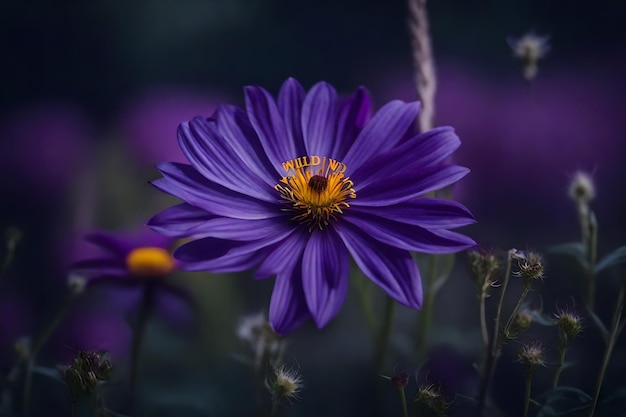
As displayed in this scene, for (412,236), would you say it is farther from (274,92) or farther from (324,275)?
(274,92)

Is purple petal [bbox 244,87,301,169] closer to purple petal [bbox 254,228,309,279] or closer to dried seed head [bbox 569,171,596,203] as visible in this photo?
purple petal [bbox 254,228,309,279]

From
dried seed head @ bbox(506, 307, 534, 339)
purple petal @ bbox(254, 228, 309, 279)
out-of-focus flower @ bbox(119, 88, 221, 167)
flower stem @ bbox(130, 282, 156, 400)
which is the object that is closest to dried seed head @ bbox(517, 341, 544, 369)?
dried seed head @ bbox(506, 307, 534, 339)

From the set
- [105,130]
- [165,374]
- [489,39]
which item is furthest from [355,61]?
[165,374]

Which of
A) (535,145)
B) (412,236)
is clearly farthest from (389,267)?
(535,145)

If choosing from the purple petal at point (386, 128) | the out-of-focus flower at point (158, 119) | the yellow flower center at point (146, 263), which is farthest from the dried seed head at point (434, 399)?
the out-of-focus flower at point (158, 119)

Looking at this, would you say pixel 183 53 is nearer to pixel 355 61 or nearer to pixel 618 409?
pixel 355 61

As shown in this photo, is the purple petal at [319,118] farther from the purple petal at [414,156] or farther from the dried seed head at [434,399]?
the dried seed head at [434,399]
